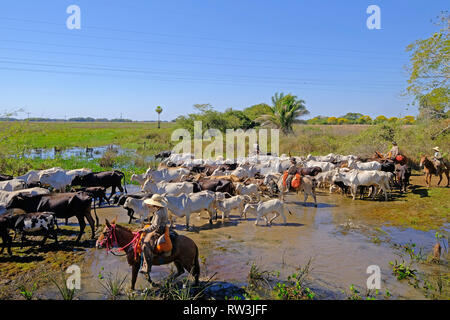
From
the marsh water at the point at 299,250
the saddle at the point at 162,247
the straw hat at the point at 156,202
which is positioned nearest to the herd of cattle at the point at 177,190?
the marsh water at the point at 299,250

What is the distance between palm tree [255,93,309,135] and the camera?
34.1 m

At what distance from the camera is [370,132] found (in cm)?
2662

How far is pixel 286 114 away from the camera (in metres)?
34.2

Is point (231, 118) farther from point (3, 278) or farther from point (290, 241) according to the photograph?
point (3, 278)

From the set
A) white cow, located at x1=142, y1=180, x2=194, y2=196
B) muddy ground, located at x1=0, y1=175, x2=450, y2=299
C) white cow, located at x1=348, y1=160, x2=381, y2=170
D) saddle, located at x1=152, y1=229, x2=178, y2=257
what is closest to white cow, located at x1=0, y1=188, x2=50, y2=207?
muddy ground, located at x1=0, y1=175, x2=450, y2=299

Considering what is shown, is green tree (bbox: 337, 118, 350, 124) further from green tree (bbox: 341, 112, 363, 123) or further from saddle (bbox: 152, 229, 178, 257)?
saddle (bbox: 152, 229, 178, 257)

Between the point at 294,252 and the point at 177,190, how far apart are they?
5744 mm

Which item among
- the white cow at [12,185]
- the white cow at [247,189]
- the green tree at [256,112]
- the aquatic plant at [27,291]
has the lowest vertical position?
the aquatic plant at [27,291]

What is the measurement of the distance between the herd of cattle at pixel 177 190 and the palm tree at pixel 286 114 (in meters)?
13.4

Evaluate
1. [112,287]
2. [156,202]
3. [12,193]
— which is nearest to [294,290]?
[156,202]

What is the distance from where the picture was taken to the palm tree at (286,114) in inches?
1342

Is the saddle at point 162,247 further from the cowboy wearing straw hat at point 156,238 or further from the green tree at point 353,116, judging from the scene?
the green tree at point 353,116

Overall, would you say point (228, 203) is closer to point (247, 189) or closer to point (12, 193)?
point (247, 189)

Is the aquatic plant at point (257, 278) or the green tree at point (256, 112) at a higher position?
the green tree at point (256, 112)
